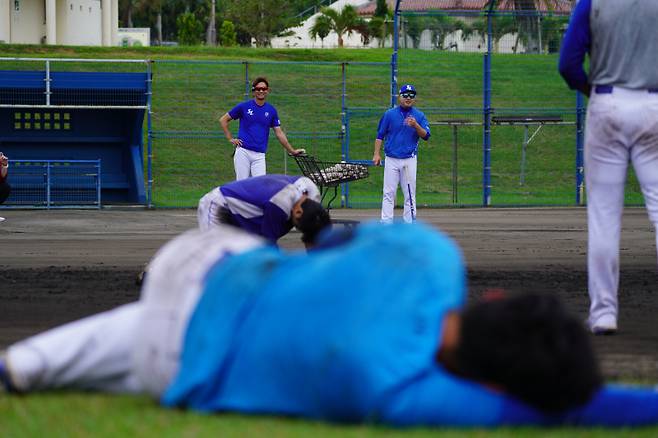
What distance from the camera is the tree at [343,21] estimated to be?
2685 inches

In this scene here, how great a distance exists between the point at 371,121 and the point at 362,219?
15650mm

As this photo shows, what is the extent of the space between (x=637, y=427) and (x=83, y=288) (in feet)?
22.6

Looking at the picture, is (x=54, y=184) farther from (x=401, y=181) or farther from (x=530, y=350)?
(x=530, y=350)

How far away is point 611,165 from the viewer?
26.6 feet

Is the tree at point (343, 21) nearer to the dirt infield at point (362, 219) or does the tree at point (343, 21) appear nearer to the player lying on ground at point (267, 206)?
the dirt infield at point (362, 219)

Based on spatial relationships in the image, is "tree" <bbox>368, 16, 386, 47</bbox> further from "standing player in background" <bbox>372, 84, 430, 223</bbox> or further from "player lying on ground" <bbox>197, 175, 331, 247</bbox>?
"player lying on ground" <bbox>197, 175, 331, 247</bbox>

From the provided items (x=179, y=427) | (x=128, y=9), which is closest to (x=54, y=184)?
(x=179, y=427)

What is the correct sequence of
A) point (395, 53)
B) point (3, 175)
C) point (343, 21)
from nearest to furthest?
point (3, 175)
point (395, 53)
point (343, 21)

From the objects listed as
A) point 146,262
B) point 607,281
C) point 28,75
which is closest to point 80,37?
point 28,75

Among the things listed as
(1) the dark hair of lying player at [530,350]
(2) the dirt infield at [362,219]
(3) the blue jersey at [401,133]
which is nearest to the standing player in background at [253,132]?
(2) the dirt infield at [362,219]

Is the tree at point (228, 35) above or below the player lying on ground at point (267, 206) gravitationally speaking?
above

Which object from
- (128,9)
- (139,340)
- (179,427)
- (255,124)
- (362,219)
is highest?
(128,9)

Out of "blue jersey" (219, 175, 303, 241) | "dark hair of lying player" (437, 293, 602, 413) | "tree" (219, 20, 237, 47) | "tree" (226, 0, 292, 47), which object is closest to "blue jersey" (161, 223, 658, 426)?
"dark hair of lying player" (437, 293, 602, 413)

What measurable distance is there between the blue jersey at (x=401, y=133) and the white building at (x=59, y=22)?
38135 millimetres
